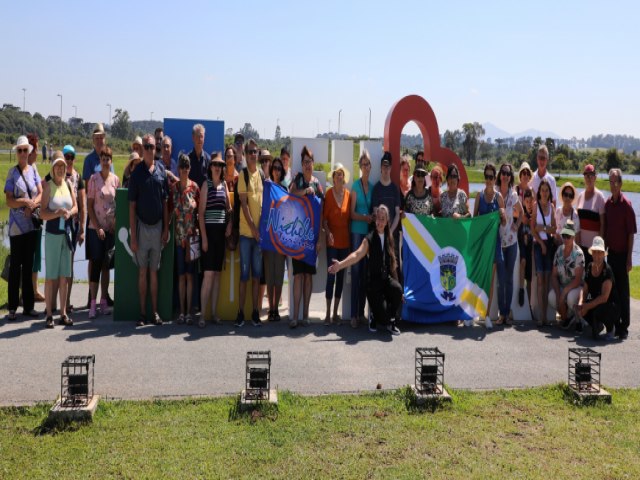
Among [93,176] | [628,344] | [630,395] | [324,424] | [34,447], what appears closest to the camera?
[34,447]

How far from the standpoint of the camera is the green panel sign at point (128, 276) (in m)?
8.95

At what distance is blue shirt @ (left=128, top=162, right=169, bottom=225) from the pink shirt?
62 centimetres

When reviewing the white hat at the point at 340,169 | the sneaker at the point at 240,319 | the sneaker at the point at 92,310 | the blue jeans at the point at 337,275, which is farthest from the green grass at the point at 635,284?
the sneaker at the point at 92,310

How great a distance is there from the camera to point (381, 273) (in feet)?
28.8

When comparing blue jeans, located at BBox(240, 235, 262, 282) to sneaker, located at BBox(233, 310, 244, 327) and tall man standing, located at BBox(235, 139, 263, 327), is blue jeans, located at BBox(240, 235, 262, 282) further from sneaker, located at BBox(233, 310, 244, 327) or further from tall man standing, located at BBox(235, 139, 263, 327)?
sneaker, located at BBox(233, 310, 244, 327)

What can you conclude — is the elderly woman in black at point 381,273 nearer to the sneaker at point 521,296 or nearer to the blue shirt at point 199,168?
the sneaker at point 521,296

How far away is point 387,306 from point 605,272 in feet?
9.21

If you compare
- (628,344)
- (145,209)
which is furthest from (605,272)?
(145,209)

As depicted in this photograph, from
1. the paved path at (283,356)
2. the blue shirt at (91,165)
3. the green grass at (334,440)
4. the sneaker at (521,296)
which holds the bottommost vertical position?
the green grass at (334,440)

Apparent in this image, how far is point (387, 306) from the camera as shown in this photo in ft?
28.9

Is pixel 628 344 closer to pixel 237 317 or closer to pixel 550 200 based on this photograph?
pixel 550 200

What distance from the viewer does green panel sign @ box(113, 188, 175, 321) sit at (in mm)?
8945

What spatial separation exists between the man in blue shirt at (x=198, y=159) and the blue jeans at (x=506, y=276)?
4293 millimetres

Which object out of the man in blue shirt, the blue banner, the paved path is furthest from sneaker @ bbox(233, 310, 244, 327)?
the man in blue shirt
